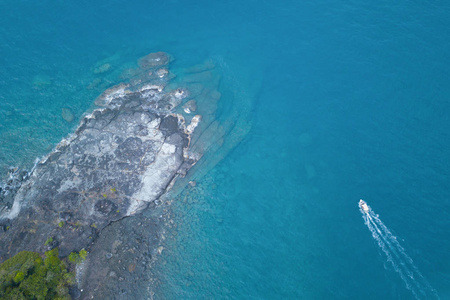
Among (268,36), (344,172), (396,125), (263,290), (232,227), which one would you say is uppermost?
(268,36)

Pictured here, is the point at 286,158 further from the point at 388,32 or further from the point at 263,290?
the point at 388,32

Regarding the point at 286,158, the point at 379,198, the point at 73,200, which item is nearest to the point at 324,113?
the point at 286,158

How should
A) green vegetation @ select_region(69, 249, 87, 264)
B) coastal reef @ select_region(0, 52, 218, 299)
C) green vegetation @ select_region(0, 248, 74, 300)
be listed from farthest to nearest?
coastal reef @ select_region(0, 52, 218, 299)
green vegetation @ select_region(69, 249, 87, 264)
green vegetation @ select_region(0, 248, 74, 300)

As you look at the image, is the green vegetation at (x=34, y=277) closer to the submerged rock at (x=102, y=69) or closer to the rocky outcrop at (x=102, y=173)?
the rocky outcrop at (x=102, y=173)

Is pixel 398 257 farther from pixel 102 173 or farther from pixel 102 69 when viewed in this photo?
pixel 102 69

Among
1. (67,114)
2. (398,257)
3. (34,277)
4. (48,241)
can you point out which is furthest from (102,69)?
(398,257)

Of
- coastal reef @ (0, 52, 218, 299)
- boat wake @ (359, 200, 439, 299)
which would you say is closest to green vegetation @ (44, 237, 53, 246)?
coastal reef @ (0, 52, 218, 299)

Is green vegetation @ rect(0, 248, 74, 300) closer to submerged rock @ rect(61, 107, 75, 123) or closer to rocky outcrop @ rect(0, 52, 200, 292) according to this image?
rocky outcrop @ rect(0, 52, 200, 292)
